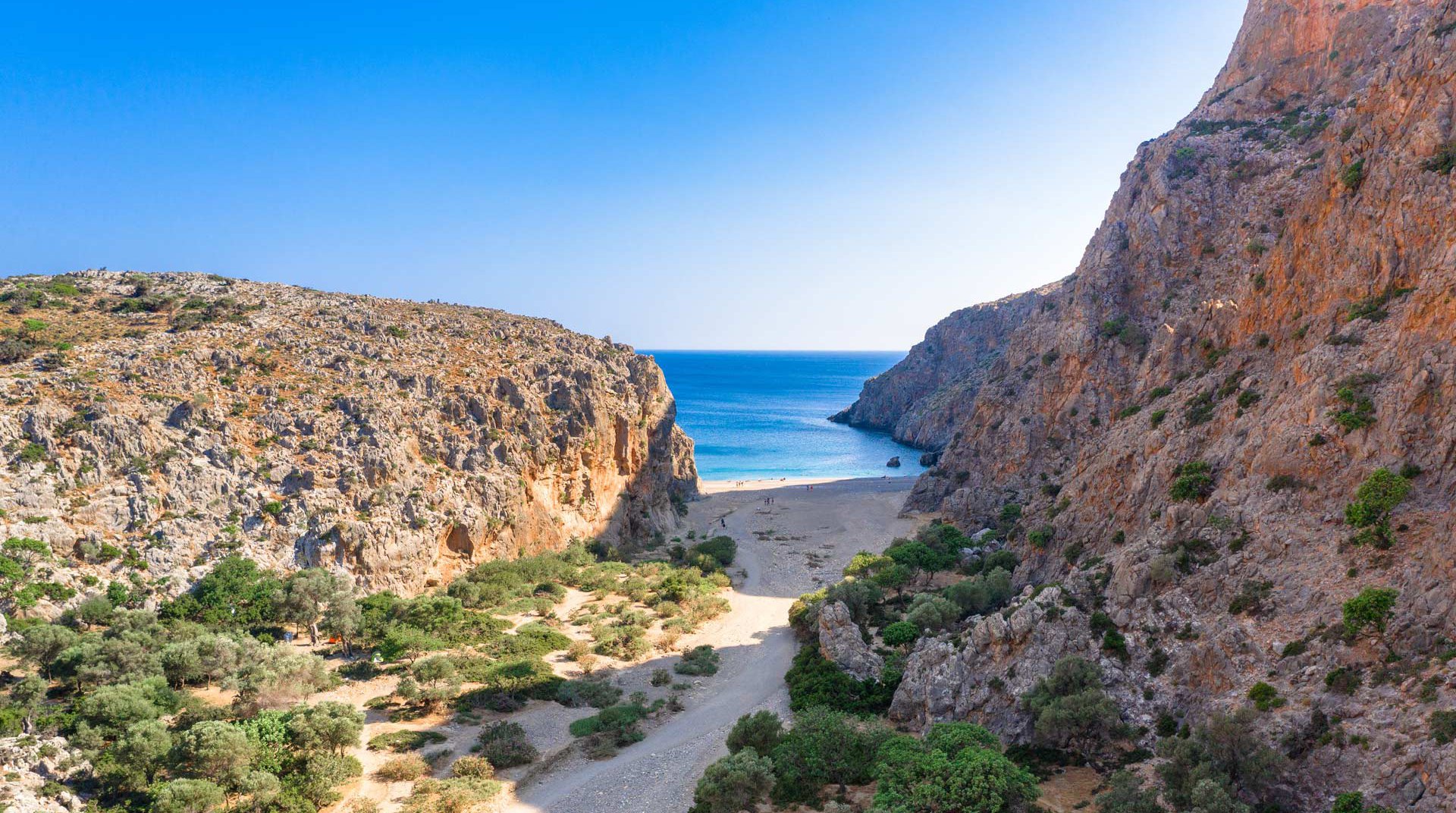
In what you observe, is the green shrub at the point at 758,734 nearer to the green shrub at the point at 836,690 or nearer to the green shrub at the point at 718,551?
the green shrub at the point at 836,690

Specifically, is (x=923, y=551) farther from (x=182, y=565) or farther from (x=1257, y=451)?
(x=182, y=565)

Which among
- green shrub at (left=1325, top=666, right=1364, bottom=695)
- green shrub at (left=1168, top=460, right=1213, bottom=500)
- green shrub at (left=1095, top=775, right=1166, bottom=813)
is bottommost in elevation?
green shrub at (left=1095, top=775, right=1166, bottom=813)

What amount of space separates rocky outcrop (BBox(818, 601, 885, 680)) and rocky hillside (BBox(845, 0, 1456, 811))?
273 cm

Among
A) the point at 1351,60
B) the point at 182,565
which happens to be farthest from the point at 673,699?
the point at 1351,60

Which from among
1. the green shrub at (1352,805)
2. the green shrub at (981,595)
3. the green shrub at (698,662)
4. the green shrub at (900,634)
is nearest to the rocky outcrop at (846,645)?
the green shrub at (900,634)

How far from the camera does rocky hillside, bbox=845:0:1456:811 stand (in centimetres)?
1706

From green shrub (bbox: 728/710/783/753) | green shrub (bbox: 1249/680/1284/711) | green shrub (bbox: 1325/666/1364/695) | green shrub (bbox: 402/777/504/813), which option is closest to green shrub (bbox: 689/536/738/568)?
green shrub (bbox: 728/710/783/753)

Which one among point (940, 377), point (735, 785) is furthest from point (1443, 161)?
point (940, 377)

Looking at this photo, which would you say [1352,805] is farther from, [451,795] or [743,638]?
[743,638]

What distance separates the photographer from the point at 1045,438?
166 ft

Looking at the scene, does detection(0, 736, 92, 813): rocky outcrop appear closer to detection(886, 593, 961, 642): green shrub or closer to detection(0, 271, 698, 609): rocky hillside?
detection(0, 271, 698, 609): rocky hillside

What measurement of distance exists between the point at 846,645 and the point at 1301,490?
18.0m

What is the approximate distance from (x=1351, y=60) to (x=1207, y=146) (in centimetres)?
996

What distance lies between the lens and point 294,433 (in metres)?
36.7
